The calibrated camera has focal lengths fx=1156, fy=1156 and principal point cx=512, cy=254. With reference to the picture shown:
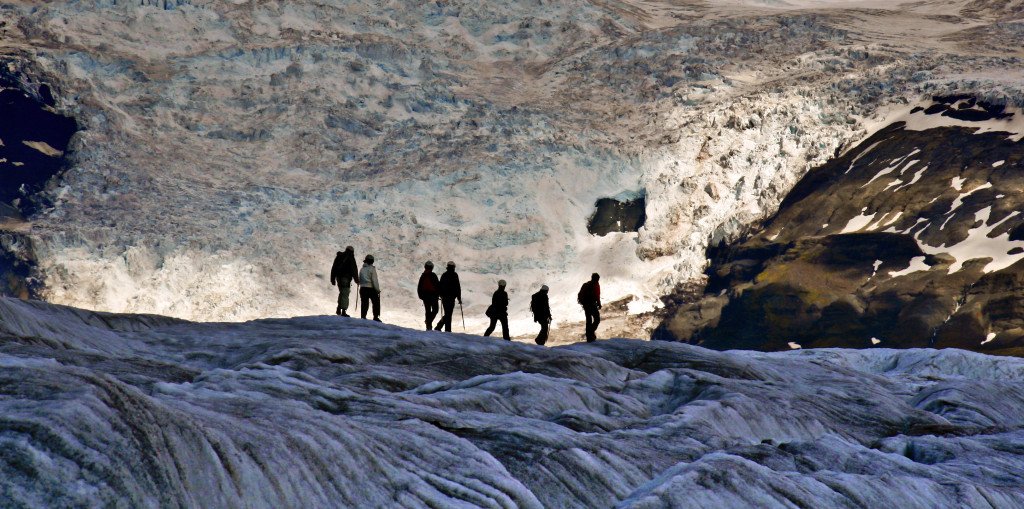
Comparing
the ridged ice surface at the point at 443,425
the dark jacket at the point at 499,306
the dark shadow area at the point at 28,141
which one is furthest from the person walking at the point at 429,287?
the dark shadow area at the point at 28,141

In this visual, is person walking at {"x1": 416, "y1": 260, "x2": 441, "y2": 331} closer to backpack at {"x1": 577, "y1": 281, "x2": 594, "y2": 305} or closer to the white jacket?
the white jacket

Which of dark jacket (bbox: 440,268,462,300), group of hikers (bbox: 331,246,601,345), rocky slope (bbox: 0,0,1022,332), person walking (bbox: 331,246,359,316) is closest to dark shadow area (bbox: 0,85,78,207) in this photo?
rocky slope (bbox: 0,0,1022,332)

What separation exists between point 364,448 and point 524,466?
7.45ft

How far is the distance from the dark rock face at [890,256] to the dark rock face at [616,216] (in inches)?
327

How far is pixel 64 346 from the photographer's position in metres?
20.3

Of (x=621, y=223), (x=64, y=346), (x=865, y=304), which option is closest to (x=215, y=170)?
(x=621, y=223)

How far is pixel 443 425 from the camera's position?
16.6 m

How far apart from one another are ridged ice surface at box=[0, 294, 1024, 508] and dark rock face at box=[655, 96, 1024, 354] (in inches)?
3005

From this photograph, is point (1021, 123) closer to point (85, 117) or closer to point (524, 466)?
point (85, 117)

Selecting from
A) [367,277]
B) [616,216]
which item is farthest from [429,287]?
[616,216]

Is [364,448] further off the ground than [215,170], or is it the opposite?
[215,170]

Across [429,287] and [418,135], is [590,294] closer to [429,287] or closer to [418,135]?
[429,287]

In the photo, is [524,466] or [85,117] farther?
[85,117]

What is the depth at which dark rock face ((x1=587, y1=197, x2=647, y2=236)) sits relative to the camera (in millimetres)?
115812
